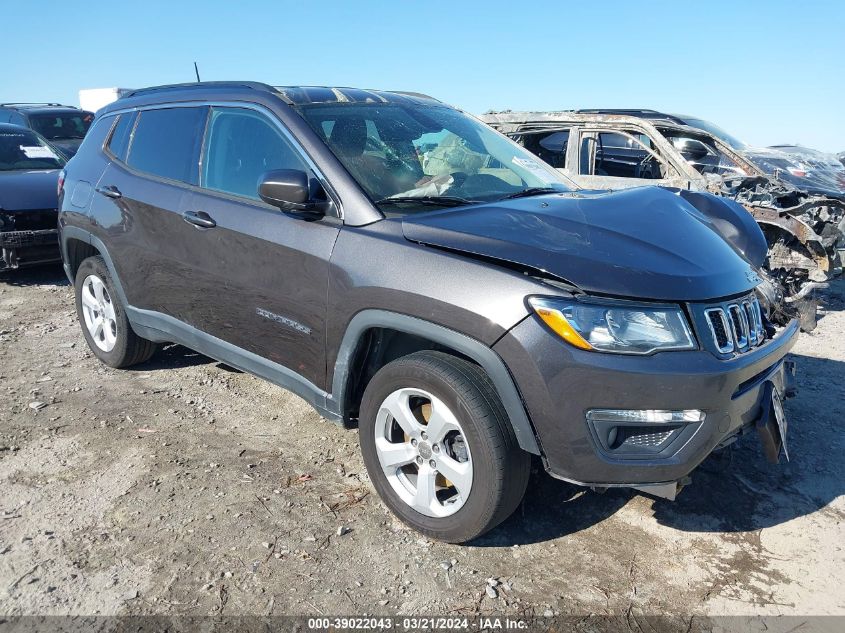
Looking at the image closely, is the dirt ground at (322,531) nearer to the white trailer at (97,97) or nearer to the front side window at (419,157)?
the front side window at (419,157)

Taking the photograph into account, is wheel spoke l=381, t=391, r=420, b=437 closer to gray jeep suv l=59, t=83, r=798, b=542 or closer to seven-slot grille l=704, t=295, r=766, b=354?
gray jeep suv l=59, t=83, r=798, b=542

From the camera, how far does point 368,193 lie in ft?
9.76

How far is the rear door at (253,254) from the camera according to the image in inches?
120

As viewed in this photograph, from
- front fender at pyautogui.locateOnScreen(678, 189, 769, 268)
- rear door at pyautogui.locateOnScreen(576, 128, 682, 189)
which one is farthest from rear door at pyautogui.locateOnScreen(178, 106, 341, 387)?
rear door at pyautogui.locateOnScreen(576, 128, 682, 189)

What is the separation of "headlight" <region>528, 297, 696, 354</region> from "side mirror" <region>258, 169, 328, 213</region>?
1.15 m

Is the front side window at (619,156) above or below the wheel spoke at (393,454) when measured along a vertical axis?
above

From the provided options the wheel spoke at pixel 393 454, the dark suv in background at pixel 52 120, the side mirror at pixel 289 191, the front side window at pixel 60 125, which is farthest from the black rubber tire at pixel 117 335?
the front side window at pixel 60 125

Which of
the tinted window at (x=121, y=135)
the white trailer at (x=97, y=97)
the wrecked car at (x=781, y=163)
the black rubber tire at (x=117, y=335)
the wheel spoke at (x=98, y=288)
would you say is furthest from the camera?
the white trailer at (x=97, y=97)

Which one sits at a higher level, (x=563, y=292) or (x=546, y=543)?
(x=563, y=292)

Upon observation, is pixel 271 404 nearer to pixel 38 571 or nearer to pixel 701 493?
pixel 38 571

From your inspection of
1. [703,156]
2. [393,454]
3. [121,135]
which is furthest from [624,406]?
[703,156]

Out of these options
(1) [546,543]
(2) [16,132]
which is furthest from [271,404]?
(2) [16,132]

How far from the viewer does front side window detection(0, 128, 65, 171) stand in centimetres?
800

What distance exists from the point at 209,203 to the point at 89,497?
5.19ft
